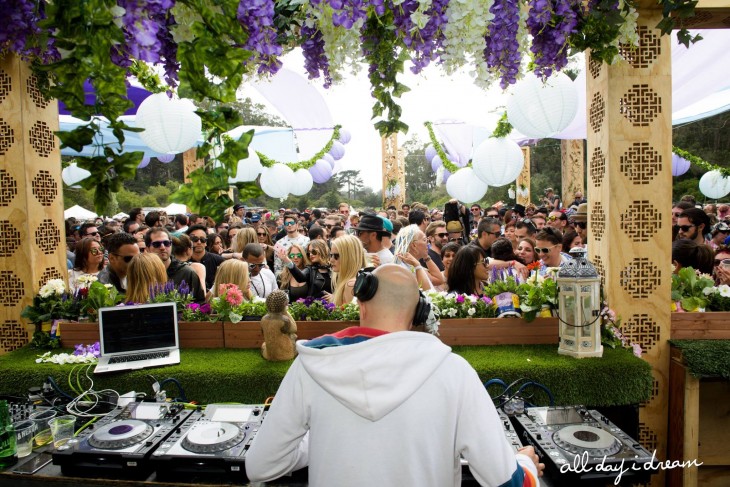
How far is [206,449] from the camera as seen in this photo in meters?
2.22

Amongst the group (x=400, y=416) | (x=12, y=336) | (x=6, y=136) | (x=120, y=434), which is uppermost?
(x=6, y=136)

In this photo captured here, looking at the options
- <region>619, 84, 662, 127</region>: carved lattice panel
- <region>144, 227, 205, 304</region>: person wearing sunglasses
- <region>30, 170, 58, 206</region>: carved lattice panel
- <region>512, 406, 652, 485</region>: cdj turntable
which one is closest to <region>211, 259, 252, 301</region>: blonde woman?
<region>144, 227, 205, 304</region>: person wearing sunglasses

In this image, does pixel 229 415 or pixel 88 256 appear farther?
pixel 88 256

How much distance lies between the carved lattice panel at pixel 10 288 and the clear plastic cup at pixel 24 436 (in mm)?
1976

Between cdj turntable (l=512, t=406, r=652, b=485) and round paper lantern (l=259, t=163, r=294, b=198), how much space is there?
25.1 feet

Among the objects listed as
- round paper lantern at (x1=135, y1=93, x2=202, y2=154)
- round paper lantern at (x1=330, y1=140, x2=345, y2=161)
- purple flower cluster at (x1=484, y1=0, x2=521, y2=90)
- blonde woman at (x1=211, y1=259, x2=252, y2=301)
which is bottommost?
blonde woman at (x1=211, y1=259, x2=252, y2=301)

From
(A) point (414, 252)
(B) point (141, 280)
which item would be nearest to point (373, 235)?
(A) point (414, 252)

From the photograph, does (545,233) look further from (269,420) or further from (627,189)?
(269,420)

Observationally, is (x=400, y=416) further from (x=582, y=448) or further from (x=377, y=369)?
(x=582, y=448)

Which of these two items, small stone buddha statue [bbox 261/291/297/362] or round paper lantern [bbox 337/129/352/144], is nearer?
small stone buddha statue [bbox 261/291/297/362]

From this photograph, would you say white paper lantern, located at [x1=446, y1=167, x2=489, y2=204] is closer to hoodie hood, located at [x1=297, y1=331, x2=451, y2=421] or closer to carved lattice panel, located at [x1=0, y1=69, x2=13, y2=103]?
carved lattice panel, located at [x1=0, y1=69, x2=13, y2=103]

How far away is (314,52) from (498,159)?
4.66 meters

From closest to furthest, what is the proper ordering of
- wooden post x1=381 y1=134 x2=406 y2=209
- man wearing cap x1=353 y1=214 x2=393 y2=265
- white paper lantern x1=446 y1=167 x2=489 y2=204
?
man wearing cap x1=353 y1=214 x2=393 y2=265, white paper lantern x1=446 y1=167 x2=489 y2=204, wooden post x1=381 y1=134 x2=406 y2=209

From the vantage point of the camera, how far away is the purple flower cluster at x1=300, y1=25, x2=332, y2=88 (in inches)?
75.2
